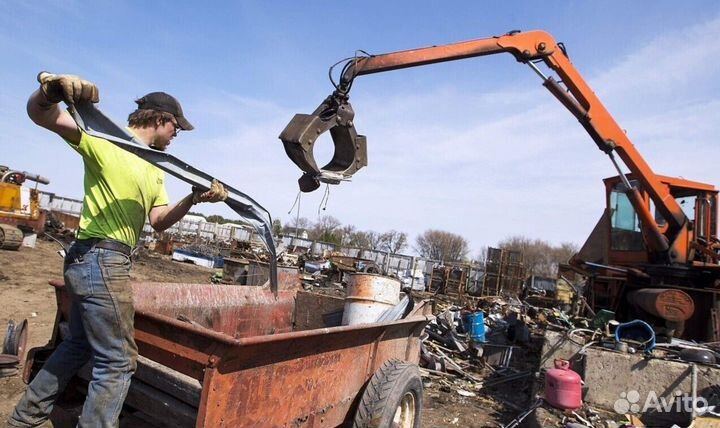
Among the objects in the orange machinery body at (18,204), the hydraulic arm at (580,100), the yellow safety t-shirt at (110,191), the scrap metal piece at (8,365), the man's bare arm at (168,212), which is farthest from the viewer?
the orange machinery body at (18,204)

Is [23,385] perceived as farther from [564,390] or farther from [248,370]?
[564,390]

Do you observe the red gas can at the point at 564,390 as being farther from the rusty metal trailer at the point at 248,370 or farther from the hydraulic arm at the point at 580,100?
the hydraulic arm at the point at 580,100

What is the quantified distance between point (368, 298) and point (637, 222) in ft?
17.6

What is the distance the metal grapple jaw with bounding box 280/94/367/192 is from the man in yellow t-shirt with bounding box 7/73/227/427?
5.61ft

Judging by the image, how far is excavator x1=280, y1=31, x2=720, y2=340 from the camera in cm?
598

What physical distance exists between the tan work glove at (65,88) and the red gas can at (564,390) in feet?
16.1

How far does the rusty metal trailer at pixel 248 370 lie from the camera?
2.13 metres

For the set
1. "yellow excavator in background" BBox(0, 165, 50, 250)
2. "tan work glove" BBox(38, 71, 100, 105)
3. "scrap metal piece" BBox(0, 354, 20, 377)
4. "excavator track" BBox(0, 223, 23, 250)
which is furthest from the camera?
"yellow excavator in background" BBox(0, 165, 50, 250)

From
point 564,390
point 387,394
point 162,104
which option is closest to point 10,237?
point 162,104

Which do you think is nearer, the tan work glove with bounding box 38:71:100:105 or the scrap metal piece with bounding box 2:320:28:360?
the tan work glove with bounding box 38:71:100:105

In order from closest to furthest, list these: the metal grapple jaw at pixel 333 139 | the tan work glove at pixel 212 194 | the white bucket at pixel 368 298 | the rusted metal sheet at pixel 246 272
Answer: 1. the tan work glove at pixel 212 194
2. the metal grapple jaw at pixel 333 139
3. the white bucket at pixel 368 298
4. the rusted metal sheet at pixel 246 272

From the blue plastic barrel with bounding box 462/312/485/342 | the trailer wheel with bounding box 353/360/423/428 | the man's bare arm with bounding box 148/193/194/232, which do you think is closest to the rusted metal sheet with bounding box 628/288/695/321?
the blue plastic barrel with bounding box 462/312/485/342

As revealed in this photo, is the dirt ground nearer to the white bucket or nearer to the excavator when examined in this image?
the white bucket

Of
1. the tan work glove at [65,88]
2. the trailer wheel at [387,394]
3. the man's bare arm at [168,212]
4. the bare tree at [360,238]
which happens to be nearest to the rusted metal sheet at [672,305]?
the trailer wheel at [387,394]
